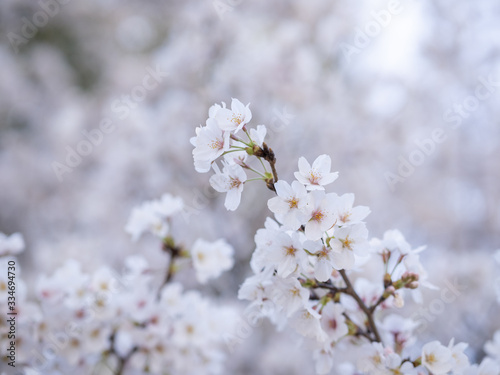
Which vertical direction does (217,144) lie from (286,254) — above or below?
above

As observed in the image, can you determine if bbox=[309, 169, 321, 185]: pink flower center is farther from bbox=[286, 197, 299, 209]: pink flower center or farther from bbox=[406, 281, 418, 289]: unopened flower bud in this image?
bbox=[406, 281, 418, 289]: unopened flower bud

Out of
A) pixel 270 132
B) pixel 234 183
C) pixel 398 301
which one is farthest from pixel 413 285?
pixel 270 132

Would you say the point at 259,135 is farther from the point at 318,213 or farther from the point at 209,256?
the point at 209,256

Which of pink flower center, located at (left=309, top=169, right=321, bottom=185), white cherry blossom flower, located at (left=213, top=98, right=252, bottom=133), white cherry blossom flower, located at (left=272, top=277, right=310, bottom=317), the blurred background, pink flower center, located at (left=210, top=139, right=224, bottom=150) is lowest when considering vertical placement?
white cherry blossom flower, located at (left=272, top=277, right=310, bottom=317)

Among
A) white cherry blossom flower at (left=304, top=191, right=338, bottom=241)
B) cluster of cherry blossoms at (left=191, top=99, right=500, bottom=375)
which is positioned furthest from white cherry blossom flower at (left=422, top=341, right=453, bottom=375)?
white cherry blossom flower at (left=304, top=191, right=338, bottom=241)

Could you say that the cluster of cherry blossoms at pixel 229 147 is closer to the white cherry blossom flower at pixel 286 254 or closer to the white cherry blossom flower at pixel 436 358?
the white cherry blossom flower at pixel 286 254
